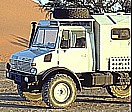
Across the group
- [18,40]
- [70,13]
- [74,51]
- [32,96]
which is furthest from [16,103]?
[18,40]

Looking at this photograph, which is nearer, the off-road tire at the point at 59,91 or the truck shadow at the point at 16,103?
the off-road tire at the point at 59,91

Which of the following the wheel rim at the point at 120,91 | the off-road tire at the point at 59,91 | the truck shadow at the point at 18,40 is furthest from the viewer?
the truck shadow at the point at 18,40

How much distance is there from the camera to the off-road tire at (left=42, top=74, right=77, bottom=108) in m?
14.0

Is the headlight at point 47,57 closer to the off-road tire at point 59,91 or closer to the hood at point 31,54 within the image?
the hood at point 31,54

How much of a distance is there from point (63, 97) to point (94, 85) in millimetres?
904

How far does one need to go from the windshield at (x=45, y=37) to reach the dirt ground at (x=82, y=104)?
62.6 inches

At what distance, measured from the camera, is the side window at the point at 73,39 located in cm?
1443

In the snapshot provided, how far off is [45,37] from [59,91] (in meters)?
1.54

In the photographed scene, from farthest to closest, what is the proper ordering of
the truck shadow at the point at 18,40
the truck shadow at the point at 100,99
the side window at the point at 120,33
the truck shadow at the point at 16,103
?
the truck shadow at the point at 18,40
the truck shadow at the point at 100,99
the truck shadow at the point at 16,103
the side window at the point at 120,33

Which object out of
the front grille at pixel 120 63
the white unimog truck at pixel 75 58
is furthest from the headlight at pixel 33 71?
the front grille at pixel 120 63

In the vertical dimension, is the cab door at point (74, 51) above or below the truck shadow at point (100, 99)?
above

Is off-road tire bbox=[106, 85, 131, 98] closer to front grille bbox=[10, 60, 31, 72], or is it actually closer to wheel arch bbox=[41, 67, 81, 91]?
wheel arch bbox=[41, 67, 81, 91]

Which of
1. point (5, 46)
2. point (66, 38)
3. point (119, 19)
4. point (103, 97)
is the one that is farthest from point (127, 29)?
point (5, 46)

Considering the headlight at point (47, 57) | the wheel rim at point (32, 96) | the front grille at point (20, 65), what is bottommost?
the wheel rim at point (32, 96)
